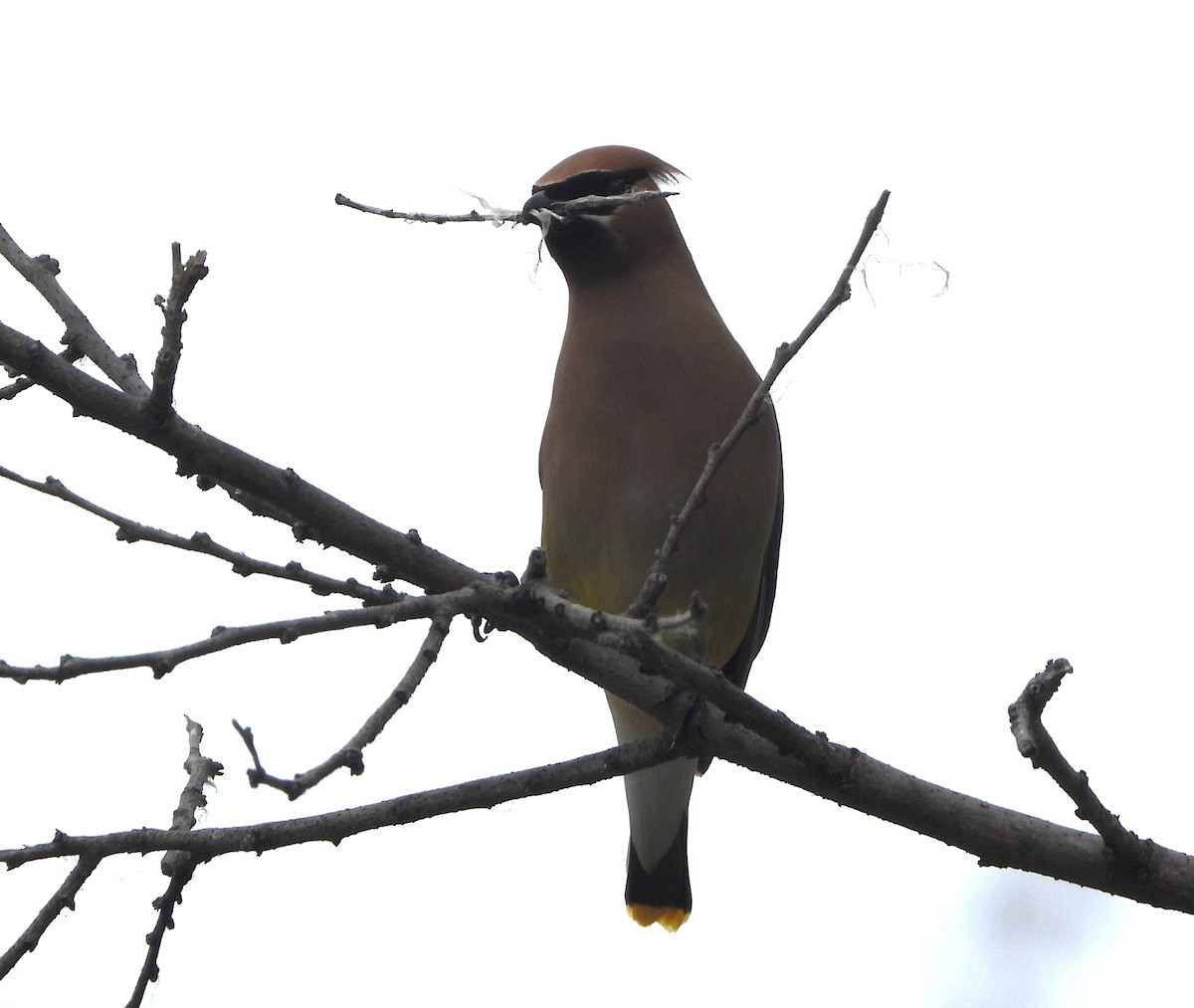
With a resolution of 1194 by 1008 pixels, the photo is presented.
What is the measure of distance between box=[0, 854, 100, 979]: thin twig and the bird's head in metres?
1.98

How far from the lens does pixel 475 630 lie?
299 cm

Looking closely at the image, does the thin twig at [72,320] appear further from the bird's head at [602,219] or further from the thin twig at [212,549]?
the bird's head at [602,219]

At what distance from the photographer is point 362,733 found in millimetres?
1817

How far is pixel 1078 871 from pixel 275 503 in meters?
1.46

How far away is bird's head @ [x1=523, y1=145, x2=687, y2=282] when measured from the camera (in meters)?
3.73

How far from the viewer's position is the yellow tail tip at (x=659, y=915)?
451cm

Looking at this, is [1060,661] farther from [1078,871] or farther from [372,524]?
[372,524]

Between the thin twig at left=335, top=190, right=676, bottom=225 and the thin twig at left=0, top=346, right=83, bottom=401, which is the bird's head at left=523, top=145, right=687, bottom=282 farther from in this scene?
the thin twig at left=0, top=346, right=83, bottom=401

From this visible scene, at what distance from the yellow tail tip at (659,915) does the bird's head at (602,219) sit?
6.37 feet

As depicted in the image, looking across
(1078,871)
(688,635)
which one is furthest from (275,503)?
(1078,871)

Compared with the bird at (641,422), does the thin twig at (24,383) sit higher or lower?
lower

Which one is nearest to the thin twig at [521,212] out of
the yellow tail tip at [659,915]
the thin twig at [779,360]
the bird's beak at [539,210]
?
the bird's beak at [539,210]

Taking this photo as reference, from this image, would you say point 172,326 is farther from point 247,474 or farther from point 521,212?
point 521,212

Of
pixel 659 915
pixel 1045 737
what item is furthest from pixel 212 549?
pixel 659 915
